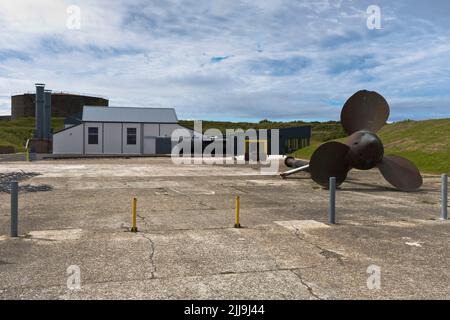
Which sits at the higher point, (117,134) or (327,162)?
(117,134)

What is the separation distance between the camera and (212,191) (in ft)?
57.1

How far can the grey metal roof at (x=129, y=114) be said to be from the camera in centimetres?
5944

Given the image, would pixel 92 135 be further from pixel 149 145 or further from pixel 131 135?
pixel 149 145

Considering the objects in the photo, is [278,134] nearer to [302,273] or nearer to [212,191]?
[212,191]

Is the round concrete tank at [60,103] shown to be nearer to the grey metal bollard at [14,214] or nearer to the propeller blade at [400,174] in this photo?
the propeller blade at [400,174]

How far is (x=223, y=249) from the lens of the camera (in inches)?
312

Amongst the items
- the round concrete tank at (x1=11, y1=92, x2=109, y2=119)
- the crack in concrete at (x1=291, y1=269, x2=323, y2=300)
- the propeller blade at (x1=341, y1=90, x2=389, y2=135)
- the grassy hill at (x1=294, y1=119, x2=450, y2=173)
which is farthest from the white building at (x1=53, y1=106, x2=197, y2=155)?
the round concrete tank at (x1=11, y1=92, x2=109, y2=119)

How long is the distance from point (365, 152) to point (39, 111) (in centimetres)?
4987

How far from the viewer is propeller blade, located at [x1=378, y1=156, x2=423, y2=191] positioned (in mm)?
17942

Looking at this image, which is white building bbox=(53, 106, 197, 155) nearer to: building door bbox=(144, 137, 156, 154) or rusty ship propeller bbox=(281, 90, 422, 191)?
building door bbox=(144, 137, 156, 154)

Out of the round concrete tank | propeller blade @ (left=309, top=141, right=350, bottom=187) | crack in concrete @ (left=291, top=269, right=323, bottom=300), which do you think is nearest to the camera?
crack in concrete @ (left=291, top=269, right=323, bottom=300)

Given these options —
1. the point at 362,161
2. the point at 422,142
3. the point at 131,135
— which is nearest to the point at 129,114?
the point at 131,135

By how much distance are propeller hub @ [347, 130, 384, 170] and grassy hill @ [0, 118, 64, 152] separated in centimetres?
7999

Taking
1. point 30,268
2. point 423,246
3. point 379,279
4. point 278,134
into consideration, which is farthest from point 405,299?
point 278,134
